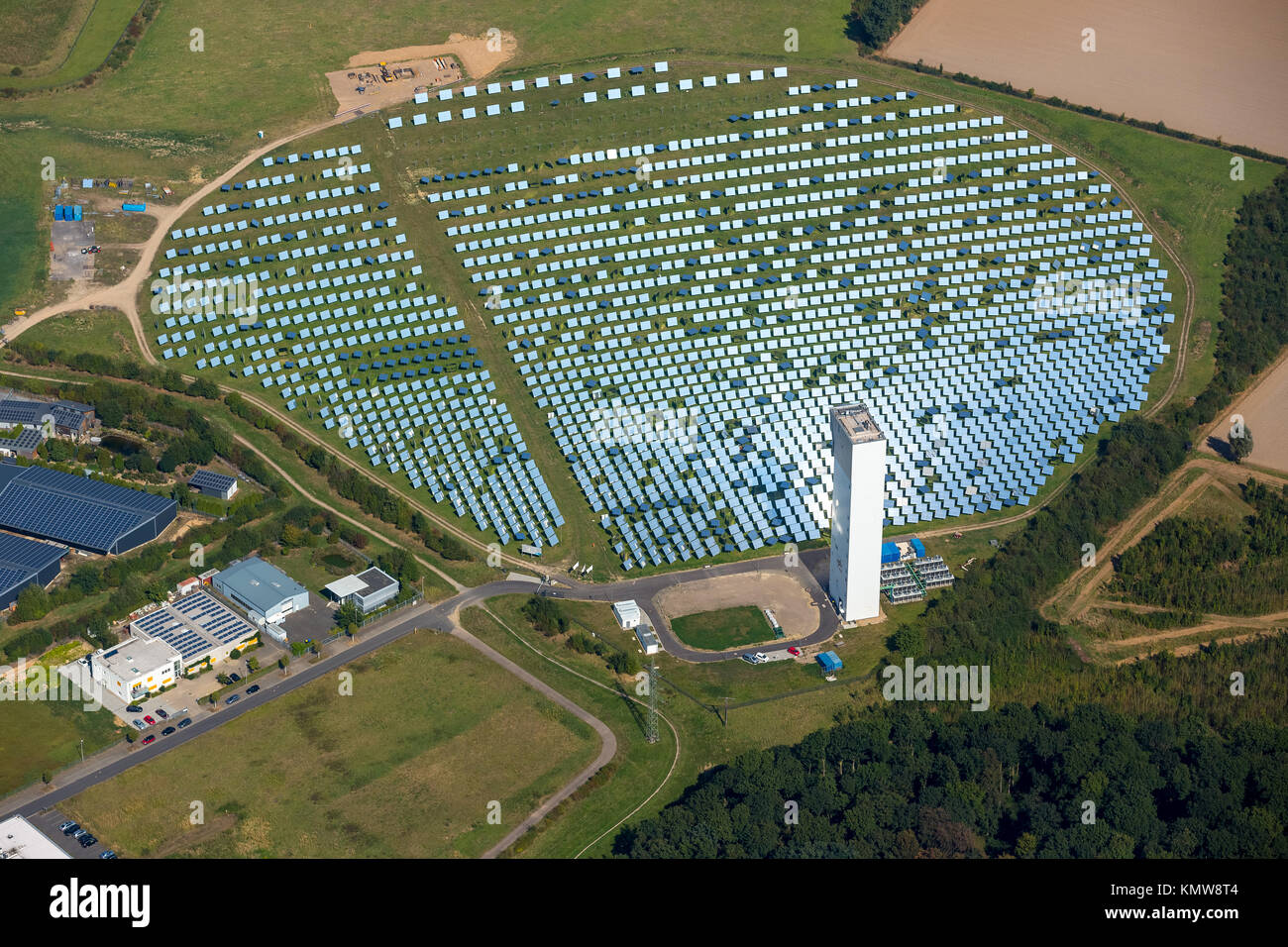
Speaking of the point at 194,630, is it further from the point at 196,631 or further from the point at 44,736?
the point at 44,736

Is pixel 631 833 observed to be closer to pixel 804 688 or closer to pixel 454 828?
pixel 454 828

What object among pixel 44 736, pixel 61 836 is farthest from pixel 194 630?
pixel 61 836

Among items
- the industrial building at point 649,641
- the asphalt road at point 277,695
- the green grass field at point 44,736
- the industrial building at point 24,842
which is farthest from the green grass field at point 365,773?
the industrial building at point 649,641

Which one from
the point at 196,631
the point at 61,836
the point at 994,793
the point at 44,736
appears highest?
the point at 196,631
